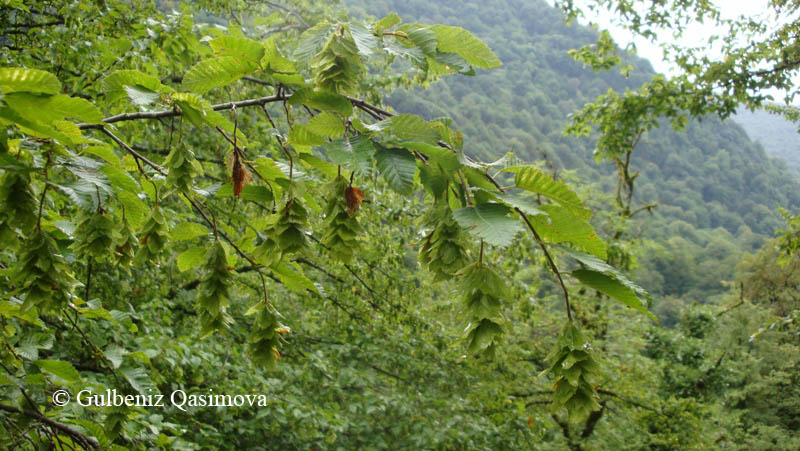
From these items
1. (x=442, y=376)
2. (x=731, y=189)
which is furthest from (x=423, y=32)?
(x=731, y=189)

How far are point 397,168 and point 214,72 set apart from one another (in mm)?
469

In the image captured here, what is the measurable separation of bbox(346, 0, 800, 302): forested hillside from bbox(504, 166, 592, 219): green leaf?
25.3m

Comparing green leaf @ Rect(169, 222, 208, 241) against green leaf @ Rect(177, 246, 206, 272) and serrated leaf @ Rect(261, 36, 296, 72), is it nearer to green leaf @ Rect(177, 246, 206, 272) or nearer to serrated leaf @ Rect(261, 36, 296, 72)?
green leaf @ Rect(177, 246, 206, 272)

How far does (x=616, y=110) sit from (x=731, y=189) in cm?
3871

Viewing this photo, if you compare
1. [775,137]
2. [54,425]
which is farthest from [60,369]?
[775,137]

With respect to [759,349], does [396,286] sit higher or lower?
higher

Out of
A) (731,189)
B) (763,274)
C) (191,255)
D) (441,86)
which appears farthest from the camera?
(731,189)

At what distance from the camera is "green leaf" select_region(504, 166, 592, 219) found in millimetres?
879

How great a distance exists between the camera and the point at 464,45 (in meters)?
1.01

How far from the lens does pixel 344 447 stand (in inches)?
199

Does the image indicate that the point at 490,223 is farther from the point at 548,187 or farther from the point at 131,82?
the point at 131,82

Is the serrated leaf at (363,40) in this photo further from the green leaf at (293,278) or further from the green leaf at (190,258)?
the green leaf at (190,258)

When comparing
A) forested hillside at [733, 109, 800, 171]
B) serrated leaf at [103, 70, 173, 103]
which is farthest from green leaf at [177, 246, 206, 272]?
forested hillside at [733, 109, 800, 171]

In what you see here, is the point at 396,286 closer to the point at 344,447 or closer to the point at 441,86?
the point at 344,447
